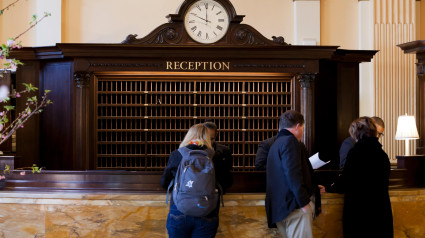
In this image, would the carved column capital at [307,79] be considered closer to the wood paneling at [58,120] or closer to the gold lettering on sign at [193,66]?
the gold lettering on sign at [193,66]

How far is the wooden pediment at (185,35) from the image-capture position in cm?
795

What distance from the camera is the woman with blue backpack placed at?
13.7 ft

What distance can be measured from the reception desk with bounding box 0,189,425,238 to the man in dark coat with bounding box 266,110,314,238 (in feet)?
1.86

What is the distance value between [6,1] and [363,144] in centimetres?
858

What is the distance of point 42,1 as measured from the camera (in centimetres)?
1059

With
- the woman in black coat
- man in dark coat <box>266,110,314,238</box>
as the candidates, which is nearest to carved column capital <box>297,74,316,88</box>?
the woman in black coat

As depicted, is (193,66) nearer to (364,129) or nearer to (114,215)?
(114,215)

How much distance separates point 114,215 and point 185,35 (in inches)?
142

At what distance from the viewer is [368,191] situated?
4789 mm

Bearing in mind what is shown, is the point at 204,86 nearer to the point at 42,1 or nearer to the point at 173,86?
the point at 173,86

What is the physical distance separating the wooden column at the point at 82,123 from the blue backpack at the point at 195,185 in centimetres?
412

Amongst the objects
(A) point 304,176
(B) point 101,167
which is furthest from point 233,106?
(A) point 304,176

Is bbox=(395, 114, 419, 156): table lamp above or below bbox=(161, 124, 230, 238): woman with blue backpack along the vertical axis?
above

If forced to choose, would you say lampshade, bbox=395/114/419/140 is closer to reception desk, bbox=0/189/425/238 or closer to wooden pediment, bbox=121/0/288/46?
wooden pediment, bbox=121/0/288/46
